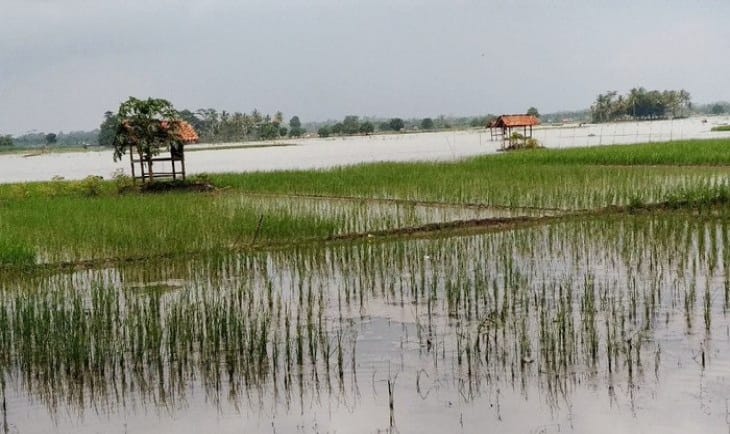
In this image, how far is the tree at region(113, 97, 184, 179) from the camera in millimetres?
18328

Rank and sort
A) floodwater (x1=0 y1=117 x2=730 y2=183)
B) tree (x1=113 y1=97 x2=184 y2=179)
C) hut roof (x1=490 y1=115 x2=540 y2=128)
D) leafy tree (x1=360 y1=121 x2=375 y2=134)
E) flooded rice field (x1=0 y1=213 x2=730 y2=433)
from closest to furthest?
flooded rice field (x1=0 y1=213 x2=730 y2=433), tree (x1=113 y1=97 x2=184 y2=179), floodwater (x1=0 y1=117 x2=730 y2=183), hut roof (x1=490 y1=115 x2=540 y2=128), leafy tree (x1=360 y1=121 x2=375 y2=134)

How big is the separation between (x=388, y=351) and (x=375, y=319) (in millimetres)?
836

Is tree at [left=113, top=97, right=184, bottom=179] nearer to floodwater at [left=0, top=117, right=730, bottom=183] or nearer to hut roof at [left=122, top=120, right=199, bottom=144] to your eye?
hut roof at [left=122, top=120, right=199, bottom=144]

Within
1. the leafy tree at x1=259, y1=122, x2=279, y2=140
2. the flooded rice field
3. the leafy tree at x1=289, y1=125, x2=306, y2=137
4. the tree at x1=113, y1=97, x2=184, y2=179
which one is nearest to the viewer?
the flooded rice field

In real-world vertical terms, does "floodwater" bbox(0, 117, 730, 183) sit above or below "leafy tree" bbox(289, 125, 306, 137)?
below

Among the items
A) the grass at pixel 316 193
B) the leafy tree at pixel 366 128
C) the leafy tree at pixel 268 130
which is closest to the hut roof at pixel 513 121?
the grass at pixel 316 193

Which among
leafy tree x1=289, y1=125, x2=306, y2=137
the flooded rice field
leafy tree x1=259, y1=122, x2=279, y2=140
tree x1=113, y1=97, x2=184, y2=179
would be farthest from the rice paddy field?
leafy tree x1=289, y1=125, x2=306, y2=137

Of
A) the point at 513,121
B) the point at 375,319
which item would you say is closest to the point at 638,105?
the point at 513,121

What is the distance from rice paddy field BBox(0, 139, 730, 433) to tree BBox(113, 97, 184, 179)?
5.57 m

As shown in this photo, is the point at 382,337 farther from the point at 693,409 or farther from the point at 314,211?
the point at 314,211

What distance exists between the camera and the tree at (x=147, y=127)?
1833cm

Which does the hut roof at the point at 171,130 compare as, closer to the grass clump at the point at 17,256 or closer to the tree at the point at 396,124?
the grass clump at the point at 17,256

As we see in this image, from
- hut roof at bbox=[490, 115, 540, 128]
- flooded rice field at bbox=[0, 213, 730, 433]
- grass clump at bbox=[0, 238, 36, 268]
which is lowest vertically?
flooded rice field at bbox=[0, 213, 730, 433]

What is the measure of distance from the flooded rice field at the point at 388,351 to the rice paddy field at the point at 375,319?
0.02 meters
